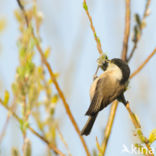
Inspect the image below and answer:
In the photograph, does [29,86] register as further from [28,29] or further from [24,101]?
[28,29]

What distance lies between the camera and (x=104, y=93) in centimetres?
223

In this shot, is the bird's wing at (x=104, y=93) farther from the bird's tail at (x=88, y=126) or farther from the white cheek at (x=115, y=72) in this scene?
the bird's tail at (x=88, y=126)

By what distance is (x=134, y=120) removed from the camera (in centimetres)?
191

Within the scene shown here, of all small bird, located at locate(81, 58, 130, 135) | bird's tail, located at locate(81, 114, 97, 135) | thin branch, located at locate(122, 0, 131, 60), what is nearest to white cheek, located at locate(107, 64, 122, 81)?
small bird, located at locate(81, 58, 130, 135)

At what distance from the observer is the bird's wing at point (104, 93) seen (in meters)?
2.17

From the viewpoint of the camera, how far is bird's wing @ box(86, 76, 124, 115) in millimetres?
2170

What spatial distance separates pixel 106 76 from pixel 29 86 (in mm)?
551

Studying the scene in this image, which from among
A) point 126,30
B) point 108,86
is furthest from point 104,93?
point 126,30

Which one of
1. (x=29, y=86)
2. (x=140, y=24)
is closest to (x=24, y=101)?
(x=29, y=86)

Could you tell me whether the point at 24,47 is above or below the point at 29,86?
above

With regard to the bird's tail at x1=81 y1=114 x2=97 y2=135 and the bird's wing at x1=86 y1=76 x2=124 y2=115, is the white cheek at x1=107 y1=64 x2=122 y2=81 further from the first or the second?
the bird's tail at x1=81 y1=114 x2=97 y2=135

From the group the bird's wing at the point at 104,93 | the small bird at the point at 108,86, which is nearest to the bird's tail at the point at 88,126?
the small bird at the point at 108,86

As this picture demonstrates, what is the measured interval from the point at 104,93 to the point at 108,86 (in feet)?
0.17

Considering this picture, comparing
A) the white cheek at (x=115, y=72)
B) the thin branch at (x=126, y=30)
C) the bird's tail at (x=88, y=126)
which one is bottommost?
the bird's tail at (x=88, y=126)
